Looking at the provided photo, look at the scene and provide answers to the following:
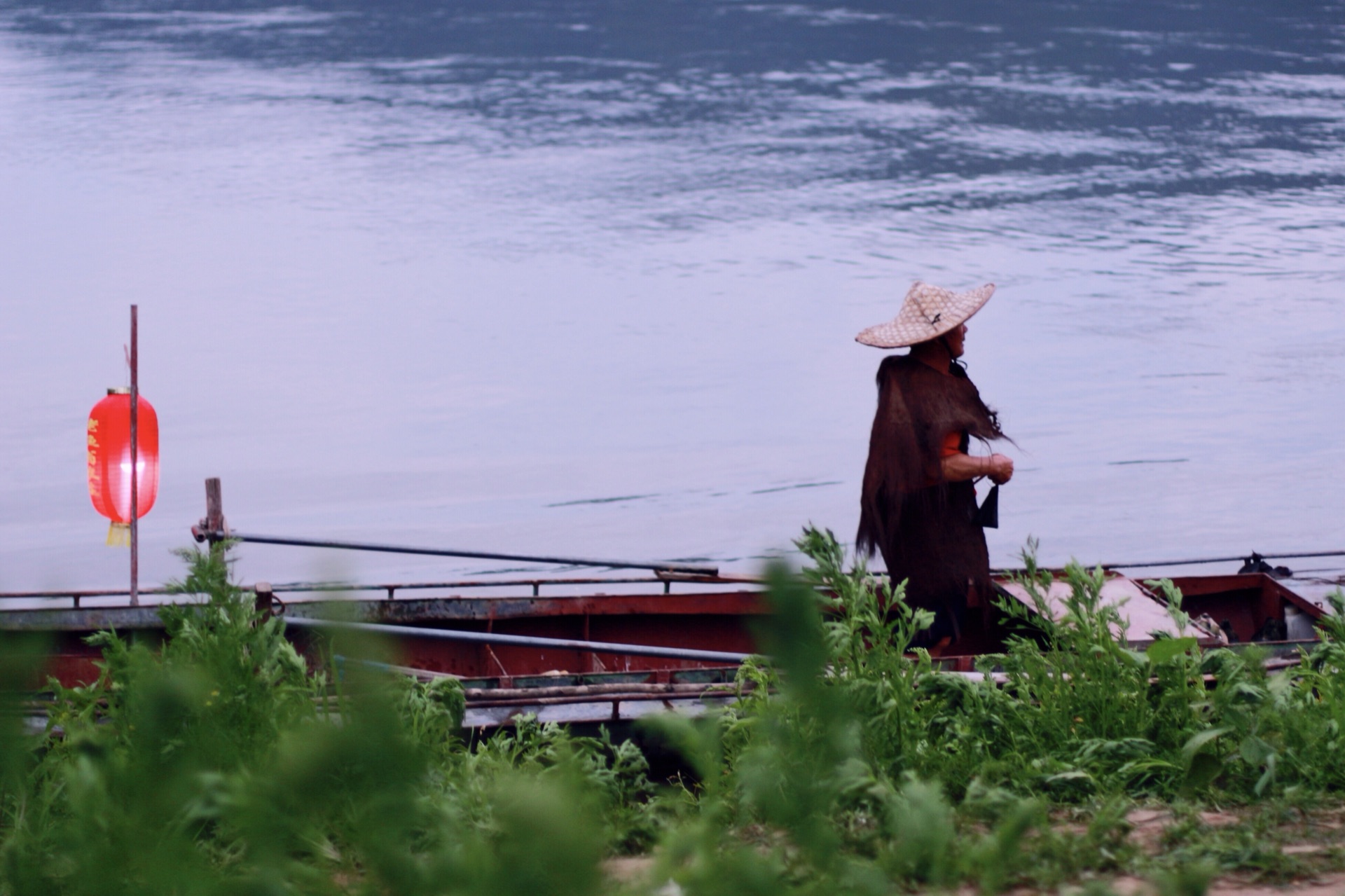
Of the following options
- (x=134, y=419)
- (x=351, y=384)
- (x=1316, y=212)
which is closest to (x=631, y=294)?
(x=351, y=384)

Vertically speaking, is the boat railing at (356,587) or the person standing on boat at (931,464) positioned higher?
the person standing on boat at (931,464)

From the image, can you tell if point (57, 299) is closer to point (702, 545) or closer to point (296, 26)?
point (702, 545)

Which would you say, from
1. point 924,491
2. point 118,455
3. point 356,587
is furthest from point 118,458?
point 356,587

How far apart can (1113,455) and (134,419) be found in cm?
1941

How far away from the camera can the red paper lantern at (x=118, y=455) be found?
9219 millimetres

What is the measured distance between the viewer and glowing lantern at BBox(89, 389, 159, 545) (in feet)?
30.2

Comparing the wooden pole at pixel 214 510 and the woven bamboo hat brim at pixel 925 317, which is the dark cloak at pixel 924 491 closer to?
the woven bamboo hat brim at pixel 925 317

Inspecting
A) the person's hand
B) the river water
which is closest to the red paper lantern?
the river water

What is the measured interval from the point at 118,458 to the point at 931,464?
5.89 meters

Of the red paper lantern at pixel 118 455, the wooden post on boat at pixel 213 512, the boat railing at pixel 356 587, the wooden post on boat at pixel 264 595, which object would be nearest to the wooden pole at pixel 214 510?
the wooden post on boat at pixel 213 512

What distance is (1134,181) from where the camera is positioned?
136 ft

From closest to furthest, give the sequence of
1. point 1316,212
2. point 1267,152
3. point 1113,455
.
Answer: point 1113,455 < point 1316,212 < point 1267,152

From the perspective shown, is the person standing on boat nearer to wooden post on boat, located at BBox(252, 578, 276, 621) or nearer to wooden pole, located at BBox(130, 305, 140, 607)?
wooden post on boat, located at BBox(252, 578, 276, 621)

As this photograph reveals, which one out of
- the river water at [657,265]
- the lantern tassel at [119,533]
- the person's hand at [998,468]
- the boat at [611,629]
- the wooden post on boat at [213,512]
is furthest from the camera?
the river water at [657,265]
